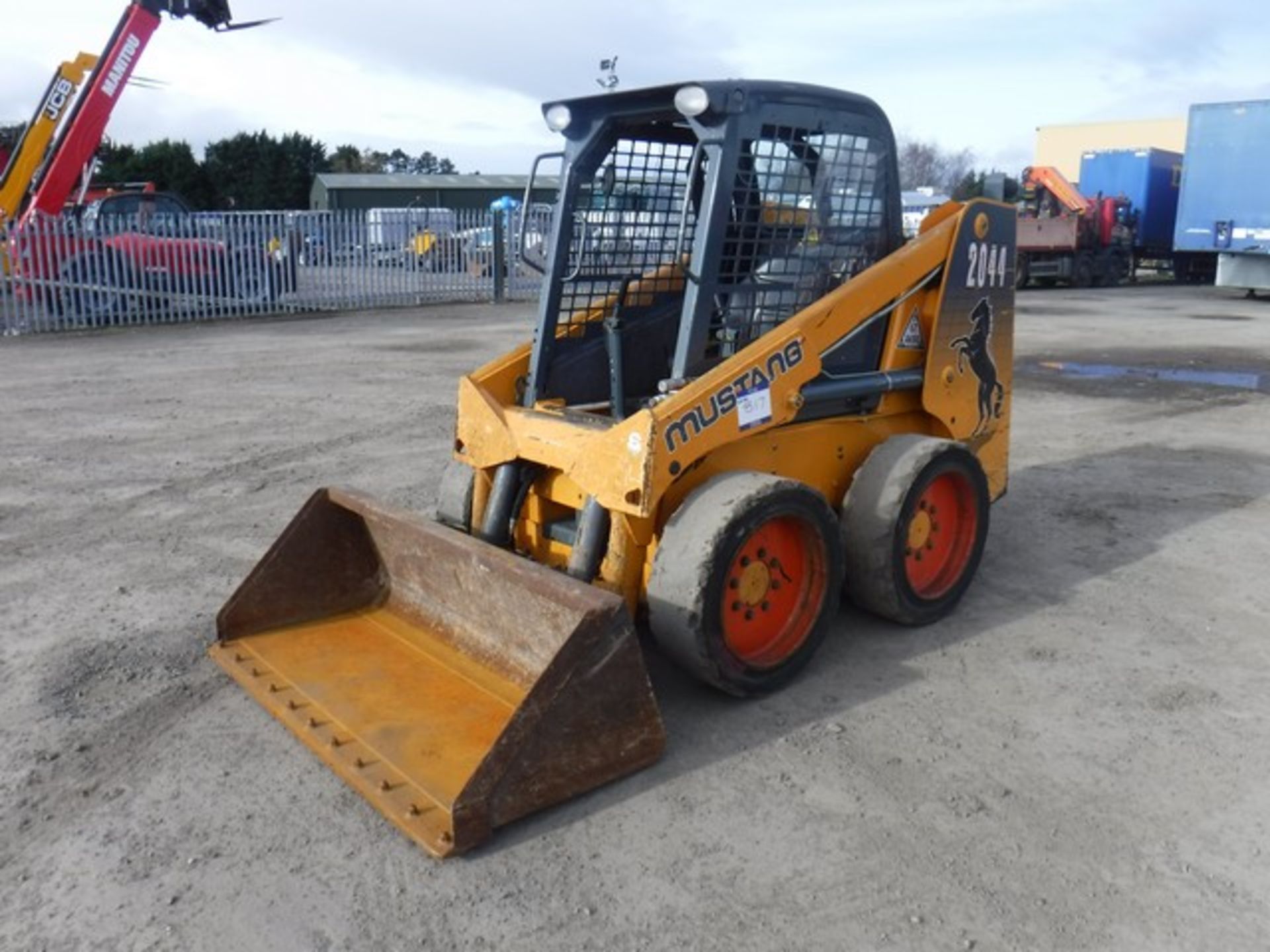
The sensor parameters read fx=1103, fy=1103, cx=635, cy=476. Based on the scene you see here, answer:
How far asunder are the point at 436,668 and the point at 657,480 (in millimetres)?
1107

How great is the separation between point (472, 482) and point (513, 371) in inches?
21.2

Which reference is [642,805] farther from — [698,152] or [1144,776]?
[698,152]

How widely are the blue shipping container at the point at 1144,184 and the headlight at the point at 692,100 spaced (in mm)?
28018

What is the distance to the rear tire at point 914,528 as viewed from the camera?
4.55m

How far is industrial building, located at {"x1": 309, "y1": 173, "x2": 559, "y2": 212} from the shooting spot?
51.1 m

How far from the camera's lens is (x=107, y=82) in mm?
15586

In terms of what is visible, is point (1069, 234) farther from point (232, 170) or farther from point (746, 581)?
point (232, 170)

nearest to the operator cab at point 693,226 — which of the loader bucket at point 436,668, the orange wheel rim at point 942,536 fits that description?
the orange wheel rim at point 942,536

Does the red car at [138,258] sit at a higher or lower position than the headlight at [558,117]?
lower

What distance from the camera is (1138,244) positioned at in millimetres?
28812

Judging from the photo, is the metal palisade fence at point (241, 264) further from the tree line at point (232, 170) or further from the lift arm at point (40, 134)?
the tree line at point (232, 170)

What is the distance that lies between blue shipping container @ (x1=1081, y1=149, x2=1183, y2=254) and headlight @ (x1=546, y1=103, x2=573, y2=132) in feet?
90.6

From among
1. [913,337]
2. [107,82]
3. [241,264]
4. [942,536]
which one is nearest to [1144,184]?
[241,264]

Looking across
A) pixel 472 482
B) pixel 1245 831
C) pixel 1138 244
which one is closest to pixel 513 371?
pixel 472 482
